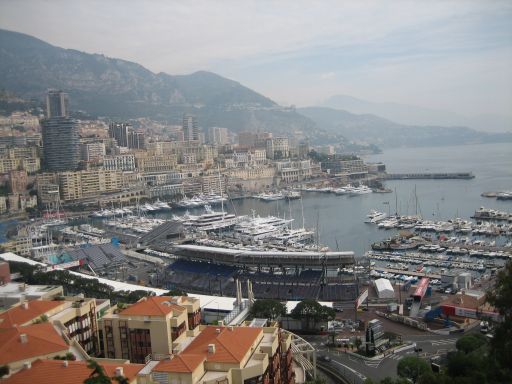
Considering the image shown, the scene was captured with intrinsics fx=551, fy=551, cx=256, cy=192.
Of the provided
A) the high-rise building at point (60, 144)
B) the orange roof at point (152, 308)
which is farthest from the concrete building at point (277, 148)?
the orange roof at point (152, 308)

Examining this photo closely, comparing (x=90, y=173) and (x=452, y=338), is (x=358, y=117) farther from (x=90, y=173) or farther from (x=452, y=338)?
(x=452, y=338)

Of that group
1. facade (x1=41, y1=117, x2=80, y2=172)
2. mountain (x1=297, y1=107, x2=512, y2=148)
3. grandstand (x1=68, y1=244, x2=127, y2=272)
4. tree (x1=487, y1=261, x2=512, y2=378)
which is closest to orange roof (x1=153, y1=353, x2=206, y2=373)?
tree (x1=487, y1=261, x2=512, y2=378)

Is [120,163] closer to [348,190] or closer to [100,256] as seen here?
[348,190]

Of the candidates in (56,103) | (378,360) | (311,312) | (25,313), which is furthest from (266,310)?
(56,103)

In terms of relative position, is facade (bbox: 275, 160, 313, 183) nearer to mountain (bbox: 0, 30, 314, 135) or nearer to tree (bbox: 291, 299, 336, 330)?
tree (bbox: 291, 299, 336, 330)

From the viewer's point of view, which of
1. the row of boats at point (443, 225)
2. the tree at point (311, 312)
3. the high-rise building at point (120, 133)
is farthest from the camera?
the high-rise building at point (120, 133)

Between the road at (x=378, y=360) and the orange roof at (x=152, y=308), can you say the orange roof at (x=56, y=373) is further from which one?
the road at (x=378, y=360)

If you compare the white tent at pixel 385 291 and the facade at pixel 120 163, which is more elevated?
the facade at pixel 120 163
